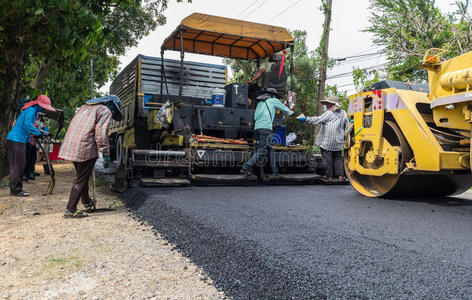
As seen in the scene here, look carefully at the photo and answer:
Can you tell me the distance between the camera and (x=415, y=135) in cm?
395

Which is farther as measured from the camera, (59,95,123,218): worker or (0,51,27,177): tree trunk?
(0,51,27,177): tree trunk

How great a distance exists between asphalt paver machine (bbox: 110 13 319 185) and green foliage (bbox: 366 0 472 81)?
597 cm

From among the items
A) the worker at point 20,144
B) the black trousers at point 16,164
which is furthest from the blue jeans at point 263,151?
the black trousers at point 16,164

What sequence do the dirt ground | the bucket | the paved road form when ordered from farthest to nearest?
the bucket → the dirt ground → the paved road

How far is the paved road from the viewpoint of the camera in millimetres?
1863


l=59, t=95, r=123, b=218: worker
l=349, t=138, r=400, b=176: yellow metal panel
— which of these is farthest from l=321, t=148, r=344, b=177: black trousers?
l=59, t=95, r=123, b=218: worker

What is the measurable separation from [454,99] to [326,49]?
914 cm

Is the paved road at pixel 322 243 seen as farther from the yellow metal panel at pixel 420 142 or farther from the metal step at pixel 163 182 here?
the metal step at pixel 163 182

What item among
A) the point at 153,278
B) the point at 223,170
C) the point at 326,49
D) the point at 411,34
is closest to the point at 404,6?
the point at 411,34

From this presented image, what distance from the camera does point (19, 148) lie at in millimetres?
5637

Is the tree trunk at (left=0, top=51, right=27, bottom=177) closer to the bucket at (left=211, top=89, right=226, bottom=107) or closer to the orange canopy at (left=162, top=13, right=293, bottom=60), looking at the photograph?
the orange canopy at (left=162, top=13, right=293, bottom=60)

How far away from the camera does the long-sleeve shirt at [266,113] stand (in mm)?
6020

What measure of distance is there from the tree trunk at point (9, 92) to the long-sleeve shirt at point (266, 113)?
4.14 m

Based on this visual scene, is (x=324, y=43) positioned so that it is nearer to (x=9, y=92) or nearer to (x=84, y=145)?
(x=9, y=92)
